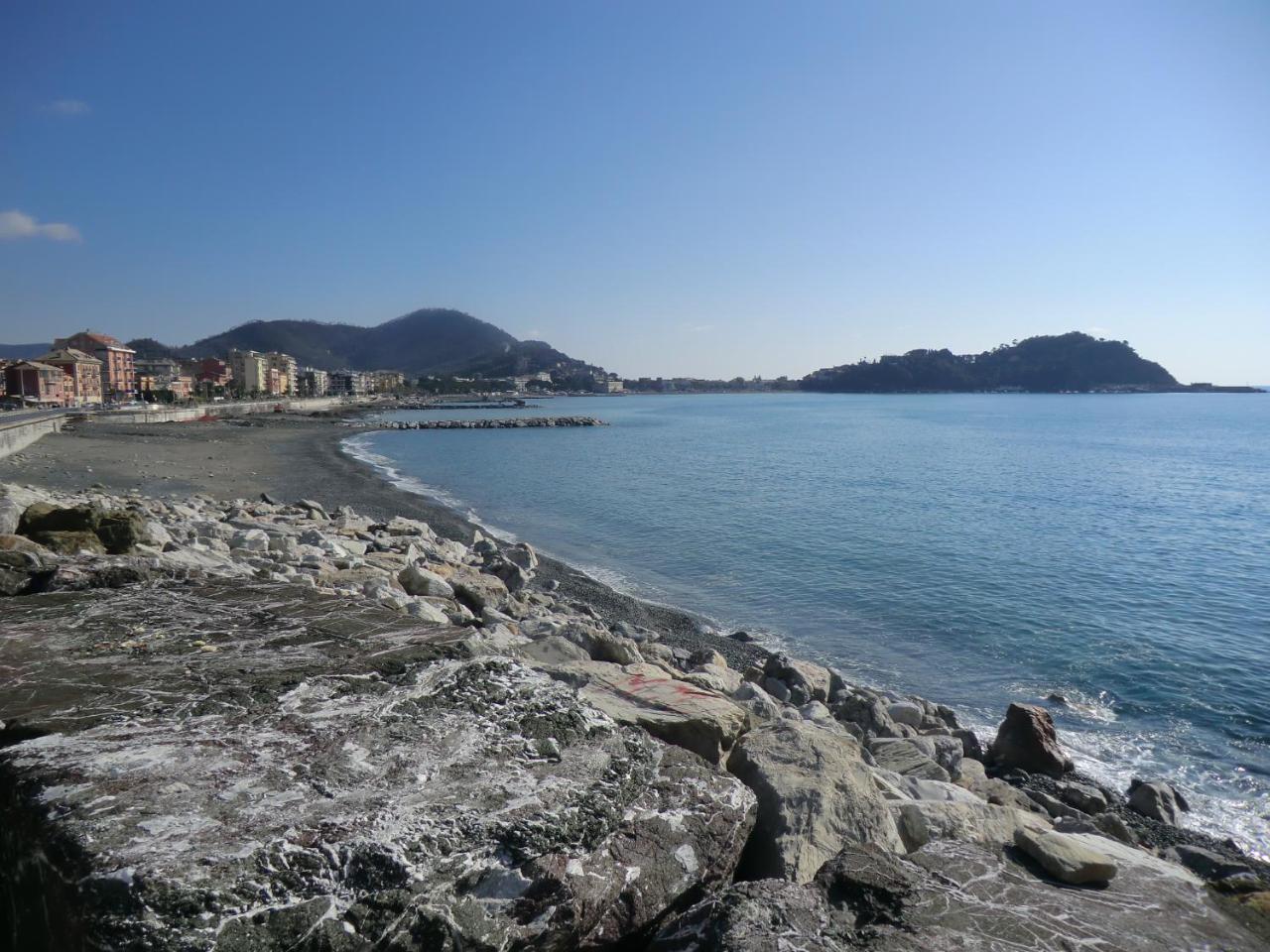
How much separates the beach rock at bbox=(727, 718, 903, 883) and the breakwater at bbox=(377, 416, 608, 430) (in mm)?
82301

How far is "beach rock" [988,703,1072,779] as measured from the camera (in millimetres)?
8859

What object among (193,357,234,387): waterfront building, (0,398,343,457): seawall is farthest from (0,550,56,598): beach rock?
(193,357,234,387): waterfront building

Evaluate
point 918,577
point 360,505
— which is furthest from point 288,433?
point 918,577

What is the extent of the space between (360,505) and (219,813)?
82.4ft

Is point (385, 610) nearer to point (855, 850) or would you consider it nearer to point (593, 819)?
point (593, 819)

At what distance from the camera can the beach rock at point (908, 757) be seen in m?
7.48

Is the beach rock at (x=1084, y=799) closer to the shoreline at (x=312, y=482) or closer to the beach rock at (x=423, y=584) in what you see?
the shoreline at (x=312, y=482)

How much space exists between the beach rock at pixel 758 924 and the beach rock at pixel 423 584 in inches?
337

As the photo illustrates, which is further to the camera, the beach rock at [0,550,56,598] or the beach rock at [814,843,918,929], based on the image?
the beach rock at [0,550,56,598]

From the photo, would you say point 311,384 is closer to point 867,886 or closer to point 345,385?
point 345,385

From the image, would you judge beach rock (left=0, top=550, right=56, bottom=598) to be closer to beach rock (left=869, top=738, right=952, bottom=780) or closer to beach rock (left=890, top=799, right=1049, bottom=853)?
beach rock (left=890, top=799, right=1049, bottom=853)

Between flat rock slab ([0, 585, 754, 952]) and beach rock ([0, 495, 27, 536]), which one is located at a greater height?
beach rock ([0, 495, 27, 536])

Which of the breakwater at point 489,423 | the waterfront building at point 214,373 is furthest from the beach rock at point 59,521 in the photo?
the waterfront building at point 214,373

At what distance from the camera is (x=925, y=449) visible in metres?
56.6
